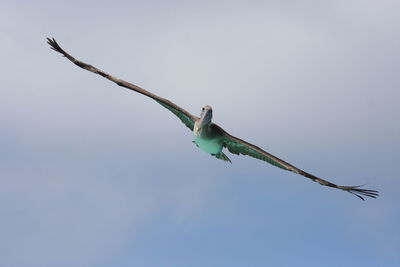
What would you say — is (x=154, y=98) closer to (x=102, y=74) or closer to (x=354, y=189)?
(x=102, y=74)

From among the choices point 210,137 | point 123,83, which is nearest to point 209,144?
point 210,137

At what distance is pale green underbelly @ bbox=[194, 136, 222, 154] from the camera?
88.6 feet

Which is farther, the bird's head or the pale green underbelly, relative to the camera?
the pale green underbelly

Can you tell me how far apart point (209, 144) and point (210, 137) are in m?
0.34

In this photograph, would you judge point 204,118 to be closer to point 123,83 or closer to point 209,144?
point 209,144

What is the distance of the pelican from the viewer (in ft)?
86.7

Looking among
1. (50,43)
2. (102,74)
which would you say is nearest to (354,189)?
(102,74)

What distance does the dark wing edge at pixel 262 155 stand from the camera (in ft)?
83.0

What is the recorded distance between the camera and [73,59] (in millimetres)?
27484

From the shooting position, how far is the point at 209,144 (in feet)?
89.7

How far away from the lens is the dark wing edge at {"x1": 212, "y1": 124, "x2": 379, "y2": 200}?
83.0 ft

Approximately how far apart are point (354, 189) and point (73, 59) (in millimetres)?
10749

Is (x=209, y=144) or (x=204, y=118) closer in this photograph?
(x=204, y=118)

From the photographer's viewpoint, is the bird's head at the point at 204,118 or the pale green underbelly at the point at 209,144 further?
the pale green underbelly at the point at 209,144
